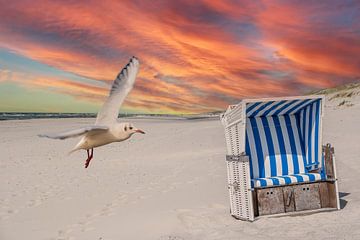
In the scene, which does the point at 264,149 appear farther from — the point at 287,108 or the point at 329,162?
the point at 329,162

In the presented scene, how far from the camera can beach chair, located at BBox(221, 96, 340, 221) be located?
25.0ft

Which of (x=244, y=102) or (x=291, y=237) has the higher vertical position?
(x=244, y=102)

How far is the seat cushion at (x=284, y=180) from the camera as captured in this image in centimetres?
777

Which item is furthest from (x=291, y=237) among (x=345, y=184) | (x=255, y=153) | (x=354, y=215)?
(x=345, y=184)

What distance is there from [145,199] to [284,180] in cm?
370

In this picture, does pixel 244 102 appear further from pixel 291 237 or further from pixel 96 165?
pixel 96 165

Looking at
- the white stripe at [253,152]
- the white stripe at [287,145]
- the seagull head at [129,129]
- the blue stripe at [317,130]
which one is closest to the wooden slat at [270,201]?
the white stripe at [253,152]

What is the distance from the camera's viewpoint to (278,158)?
28.4ft

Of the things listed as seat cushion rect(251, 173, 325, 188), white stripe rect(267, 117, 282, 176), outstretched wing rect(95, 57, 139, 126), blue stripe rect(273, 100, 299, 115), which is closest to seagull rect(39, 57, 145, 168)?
outstretched wing rect(95, 57, 139, 126)

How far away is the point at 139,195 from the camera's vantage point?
412 inches

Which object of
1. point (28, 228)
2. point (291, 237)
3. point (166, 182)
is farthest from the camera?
point (166, 182)

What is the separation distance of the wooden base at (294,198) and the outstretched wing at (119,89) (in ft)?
17.5

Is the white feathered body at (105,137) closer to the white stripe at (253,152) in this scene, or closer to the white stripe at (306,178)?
the white stripe at (253,152)

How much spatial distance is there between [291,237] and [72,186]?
7.59m
